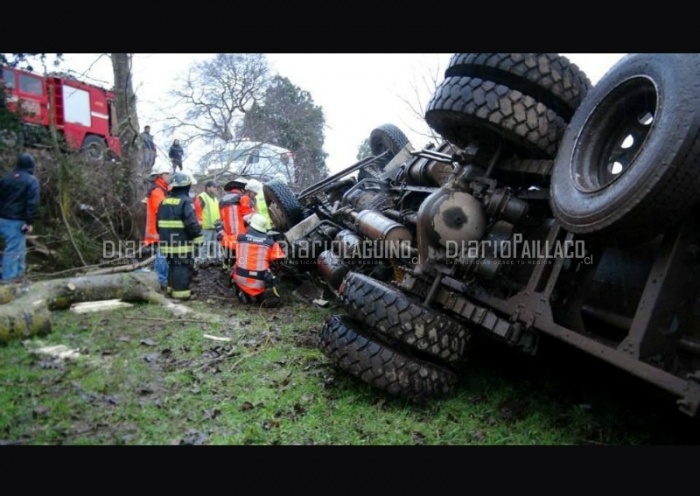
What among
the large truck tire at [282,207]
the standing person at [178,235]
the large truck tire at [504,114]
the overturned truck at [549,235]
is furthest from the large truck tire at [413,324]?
the large truck tire at [282,207]

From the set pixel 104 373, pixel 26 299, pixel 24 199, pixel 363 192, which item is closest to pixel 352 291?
pixel 104 373

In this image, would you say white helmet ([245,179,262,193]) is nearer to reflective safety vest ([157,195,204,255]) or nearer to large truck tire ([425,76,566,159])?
reflective safety vest ([157,195,204,255])

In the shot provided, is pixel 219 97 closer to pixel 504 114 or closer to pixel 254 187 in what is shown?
pixel 254 187

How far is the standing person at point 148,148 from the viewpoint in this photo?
8.68 m

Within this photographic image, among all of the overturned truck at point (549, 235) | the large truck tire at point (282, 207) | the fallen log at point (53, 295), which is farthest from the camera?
the large truck tire at point (282, 207)

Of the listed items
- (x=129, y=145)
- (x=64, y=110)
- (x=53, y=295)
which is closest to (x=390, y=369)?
(x=53, y=295)

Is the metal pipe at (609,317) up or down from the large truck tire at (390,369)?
up

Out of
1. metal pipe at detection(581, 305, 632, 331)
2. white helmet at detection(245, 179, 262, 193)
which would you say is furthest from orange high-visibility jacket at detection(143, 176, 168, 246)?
metal pipe at detection(581, 305, 632, 331)

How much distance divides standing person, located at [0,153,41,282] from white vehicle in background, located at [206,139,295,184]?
4.67 metres

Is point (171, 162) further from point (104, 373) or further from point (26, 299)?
point (104, 373)

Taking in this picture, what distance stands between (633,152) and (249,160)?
8822 millimetres

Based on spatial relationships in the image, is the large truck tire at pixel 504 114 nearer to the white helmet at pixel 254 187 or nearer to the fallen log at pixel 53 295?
the fallen log at pixel 53 295

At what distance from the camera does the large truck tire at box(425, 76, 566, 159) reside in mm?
3166

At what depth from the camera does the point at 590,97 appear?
2.87m
